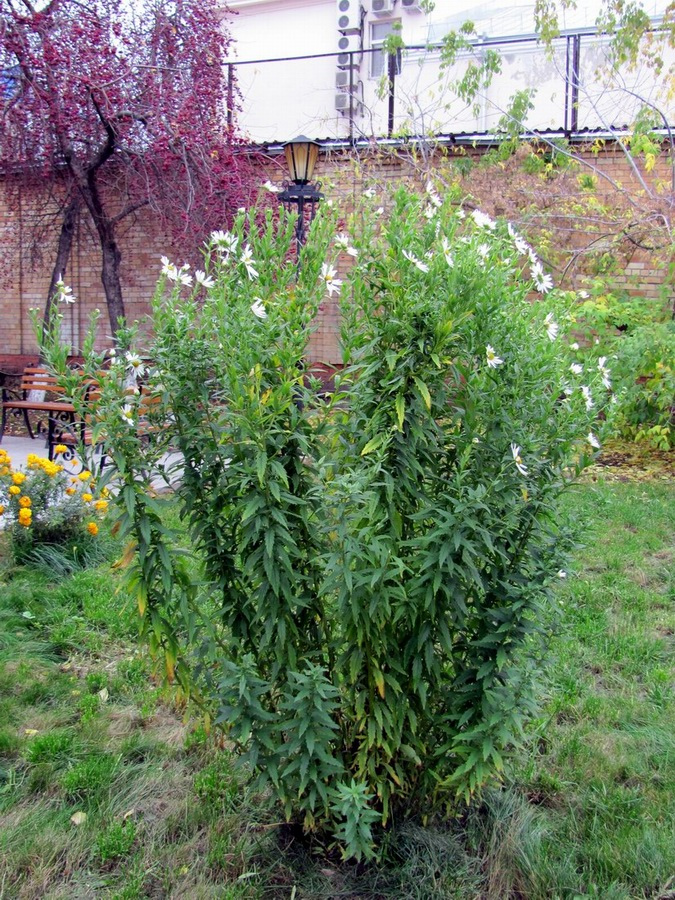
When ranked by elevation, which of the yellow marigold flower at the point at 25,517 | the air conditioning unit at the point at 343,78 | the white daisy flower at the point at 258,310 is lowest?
the yellow marigold flower at the point at 25,517

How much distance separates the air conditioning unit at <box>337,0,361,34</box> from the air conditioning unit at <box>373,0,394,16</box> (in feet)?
1.16

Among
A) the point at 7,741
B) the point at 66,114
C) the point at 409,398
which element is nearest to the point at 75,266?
the point at 66,114

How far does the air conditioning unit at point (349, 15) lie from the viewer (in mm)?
15961

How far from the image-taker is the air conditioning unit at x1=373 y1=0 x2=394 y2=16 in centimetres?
1562

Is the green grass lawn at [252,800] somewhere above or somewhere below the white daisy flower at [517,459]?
below

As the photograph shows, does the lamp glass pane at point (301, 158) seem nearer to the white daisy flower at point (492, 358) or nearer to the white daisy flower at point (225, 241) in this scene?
the white daisy flower at point (225, 241)

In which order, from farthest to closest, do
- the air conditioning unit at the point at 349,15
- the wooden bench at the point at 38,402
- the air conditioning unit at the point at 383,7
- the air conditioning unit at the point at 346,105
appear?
the air conditioning unit at the point at 349,15 → the air conditioning unit at the point at 383,7 → the air conditioning unit at the point at 346,105 → the wooden bench at the point at 38,402

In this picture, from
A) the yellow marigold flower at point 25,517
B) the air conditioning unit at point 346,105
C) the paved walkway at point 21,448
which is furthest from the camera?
the air conditioning unit at point 346,105

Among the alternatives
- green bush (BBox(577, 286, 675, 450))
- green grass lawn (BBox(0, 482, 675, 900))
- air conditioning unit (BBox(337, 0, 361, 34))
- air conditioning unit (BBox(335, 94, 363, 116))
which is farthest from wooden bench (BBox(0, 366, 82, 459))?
air conditioning unit (BBox(337, 0, 361, 34))

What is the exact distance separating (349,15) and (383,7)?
2.62ft

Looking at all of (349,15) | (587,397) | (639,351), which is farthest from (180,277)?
(349,15)

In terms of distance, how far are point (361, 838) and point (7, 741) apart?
1519 mm

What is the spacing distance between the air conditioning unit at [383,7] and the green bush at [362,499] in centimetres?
1550

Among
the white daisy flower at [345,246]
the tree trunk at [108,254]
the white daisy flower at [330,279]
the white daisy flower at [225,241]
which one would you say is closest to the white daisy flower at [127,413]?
the white daisy flower at [225,241]
